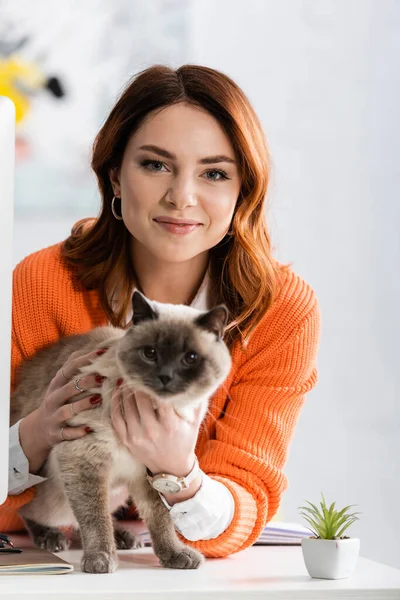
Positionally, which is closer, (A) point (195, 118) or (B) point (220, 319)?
(B) point (220, 319)

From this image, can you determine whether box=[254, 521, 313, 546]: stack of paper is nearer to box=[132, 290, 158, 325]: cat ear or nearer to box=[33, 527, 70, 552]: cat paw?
box=[33, 527, 70, 552]: cat paw

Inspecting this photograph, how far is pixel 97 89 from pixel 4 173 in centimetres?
208

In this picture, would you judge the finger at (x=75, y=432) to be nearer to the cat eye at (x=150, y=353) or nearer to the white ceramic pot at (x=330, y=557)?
the cat eye at (x=150, y=353)

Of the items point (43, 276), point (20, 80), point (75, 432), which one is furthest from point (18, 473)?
point (20, 80)

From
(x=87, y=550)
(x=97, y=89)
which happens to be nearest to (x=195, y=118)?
(x=87, y=550)

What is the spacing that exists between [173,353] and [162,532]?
32cm

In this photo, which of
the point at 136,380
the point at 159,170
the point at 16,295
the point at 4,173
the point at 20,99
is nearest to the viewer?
the point at 4,173

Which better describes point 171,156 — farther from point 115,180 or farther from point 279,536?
point 279,536

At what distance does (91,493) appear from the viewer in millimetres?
1286

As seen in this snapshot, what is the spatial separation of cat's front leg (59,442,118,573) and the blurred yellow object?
196cm

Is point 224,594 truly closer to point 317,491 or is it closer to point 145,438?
point 145,438

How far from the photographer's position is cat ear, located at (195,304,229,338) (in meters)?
1.22

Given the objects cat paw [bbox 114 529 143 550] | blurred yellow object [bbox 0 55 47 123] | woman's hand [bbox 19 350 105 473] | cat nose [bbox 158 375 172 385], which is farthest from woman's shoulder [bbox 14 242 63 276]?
blurred yellow object [bbox 0 55 47 123]

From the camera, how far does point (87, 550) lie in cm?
Answer: 124
